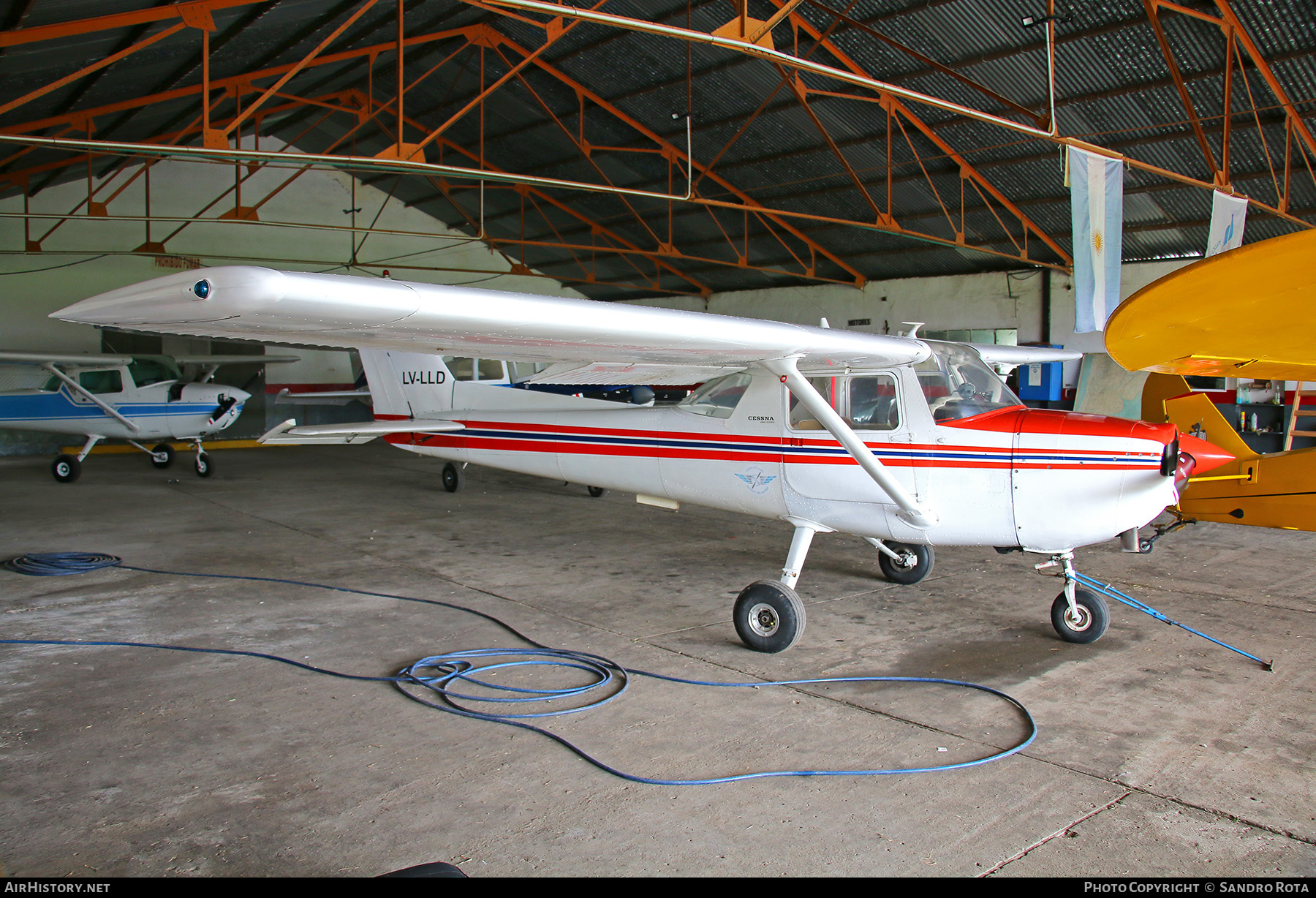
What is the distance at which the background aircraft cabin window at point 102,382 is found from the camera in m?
14.2

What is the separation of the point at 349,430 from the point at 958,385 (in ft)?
19.3

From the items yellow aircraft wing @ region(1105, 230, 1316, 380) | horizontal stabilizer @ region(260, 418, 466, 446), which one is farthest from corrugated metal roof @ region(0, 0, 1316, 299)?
yellow aircraft wing @ region(1105, 230, 1316, 380)

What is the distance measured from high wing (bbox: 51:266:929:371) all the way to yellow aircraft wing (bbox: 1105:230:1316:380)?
6.89 ft

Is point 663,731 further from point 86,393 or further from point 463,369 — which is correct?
point 86,393

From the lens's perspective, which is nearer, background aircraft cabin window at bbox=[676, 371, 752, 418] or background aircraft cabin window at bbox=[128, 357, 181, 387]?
background aircraft cabin window at bbox=[676, 371, 752, 418]

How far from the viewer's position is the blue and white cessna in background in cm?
1407

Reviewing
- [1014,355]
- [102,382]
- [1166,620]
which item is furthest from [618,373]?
[102,382]

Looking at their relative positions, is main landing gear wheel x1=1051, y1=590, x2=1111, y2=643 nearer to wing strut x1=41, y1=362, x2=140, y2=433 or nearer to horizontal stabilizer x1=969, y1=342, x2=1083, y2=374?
horizontal stabilizer x1=969, y1=342, x2=1083, y2=374

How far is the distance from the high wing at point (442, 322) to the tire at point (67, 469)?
12.1m

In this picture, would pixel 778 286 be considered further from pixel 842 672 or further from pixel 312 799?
pixel 312 799

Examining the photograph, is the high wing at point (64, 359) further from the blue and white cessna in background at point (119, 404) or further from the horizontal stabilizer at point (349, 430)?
the horizontal stabilizer at point (349, 430)

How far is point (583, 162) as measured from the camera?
19.5 meters

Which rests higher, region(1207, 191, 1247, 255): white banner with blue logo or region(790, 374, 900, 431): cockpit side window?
region(1207, 191, 1247, 255): white banner with blue logo

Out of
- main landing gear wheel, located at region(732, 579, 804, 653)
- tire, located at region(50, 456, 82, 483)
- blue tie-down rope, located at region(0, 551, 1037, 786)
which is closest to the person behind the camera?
blue tie-down rope, located at region(0, 551, 1037, 786)
